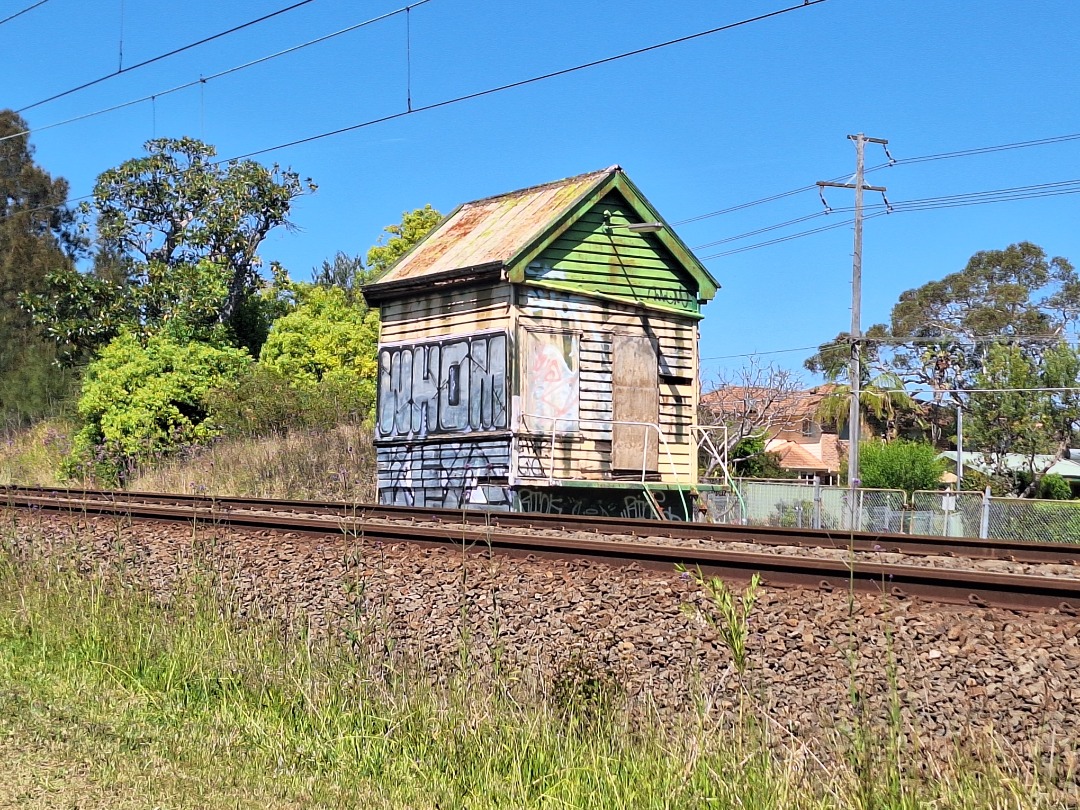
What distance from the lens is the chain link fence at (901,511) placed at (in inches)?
906

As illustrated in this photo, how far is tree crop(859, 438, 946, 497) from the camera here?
179ft

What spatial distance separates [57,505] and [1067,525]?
18.3m

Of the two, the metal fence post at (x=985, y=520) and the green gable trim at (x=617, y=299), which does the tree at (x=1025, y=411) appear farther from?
the green gable trim at (x=617, y=299)

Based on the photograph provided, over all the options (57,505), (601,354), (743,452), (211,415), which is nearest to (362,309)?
(211,415)

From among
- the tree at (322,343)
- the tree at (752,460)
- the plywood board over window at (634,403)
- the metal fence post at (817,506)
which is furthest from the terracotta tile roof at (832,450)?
the plywood board over window at (634,403)

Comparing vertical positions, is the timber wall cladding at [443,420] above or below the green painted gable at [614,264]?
below

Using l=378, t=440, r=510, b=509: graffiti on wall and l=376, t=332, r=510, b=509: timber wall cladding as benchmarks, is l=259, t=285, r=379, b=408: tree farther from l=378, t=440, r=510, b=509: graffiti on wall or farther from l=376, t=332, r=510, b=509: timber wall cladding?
l=378, t=440, r=510, b=509: graffiti on wall

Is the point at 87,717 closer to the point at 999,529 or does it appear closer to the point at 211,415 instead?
the point at 999,529

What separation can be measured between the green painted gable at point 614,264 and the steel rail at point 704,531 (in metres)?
7.23

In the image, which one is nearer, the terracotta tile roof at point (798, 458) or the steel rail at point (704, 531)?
the steel rail at point (704, 531)

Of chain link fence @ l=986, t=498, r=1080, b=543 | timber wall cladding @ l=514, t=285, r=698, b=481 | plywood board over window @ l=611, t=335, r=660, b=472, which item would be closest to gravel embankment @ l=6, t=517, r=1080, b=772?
timber wall cladding @ l=514, t=285, r=698, b=481

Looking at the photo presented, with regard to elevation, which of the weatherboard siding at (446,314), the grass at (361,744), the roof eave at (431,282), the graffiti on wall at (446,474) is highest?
the roof eave at (431,282)

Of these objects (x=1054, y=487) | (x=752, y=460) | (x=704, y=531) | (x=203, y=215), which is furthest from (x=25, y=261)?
(x=704, y=531)

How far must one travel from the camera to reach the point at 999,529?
23.6m
